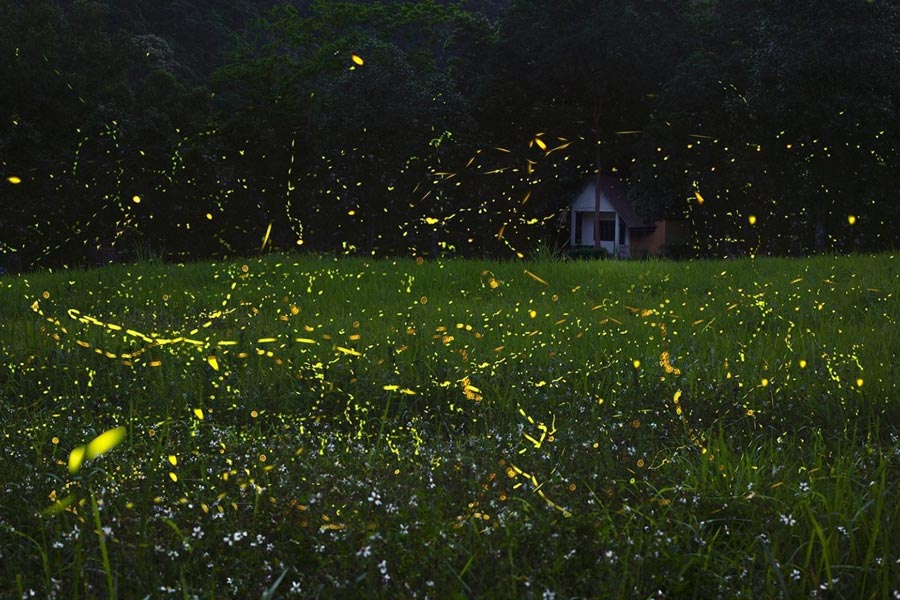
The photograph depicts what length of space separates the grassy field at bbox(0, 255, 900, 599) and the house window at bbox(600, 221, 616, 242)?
3258 cm

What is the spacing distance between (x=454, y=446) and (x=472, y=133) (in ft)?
95.0

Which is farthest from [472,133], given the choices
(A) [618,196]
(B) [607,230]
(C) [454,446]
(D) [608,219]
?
(C) [454,446]

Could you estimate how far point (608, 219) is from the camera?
139 feet

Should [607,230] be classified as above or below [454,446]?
above

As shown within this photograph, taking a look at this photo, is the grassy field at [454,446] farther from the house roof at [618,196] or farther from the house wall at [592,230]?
the house wall at [592,230]

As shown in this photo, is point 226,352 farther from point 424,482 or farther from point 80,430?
point 424,482

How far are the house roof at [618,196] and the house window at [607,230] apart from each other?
0.92 meters

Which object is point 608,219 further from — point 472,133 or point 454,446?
point 454,446

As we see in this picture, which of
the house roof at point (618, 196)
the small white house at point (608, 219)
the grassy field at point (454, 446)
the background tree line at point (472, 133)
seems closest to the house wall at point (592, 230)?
the small white house at point (608, 219)

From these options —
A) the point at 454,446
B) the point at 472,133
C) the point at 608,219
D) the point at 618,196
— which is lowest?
the point at 454,446

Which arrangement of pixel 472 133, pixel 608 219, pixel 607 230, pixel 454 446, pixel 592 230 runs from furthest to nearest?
pixel 592 230 < pixel 607 230 < pixel 608 219 < pixel 472 133 < pixel 454 446

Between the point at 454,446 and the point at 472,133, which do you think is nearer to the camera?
the point at 454,446

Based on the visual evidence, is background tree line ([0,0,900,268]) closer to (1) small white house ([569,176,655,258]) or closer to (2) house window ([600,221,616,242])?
(1) small white house ([569,176,655,258])

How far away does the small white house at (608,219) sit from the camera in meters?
41.2
